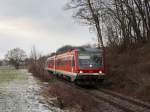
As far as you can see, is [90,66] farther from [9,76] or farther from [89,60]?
[9,76]

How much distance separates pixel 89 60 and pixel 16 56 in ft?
437

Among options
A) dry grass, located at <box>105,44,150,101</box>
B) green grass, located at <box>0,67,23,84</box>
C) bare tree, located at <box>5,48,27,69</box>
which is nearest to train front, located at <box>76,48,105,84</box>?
dry grass, located at <box>105,44,150,101</box>

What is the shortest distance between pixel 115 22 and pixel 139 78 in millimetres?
26109

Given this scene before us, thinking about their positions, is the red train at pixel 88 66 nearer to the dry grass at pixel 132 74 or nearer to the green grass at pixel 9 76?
the dry grass at pixel 132 74

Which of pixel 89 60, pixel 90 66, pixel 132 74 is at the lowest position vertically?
pixel 132 74

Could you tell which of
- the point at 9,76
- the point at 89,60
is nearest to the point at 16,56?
the point at 9,76

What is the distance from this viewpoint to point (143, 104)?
698 inches

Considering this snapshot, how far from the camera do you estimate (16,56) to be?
15975cm

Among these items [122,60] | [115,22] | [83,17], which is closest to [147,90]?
[122,60]

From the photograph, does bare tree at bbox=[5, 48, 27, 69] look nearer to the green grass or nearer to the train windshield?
the green grass

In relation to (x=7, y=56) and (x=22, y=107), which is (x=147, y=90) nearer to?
(x=22, y=107)

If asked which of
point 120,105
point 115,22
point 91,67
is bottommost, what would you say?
point 120,105

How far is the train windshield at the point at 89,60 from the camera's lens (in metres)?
29.0

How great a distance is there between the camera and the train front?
1127 inches
